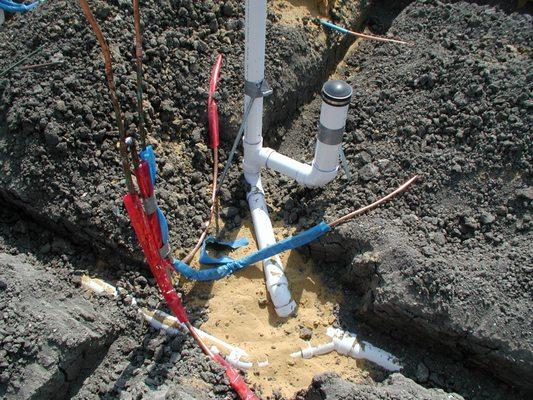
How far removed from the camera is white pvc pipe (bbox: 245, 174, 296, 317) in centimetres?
395

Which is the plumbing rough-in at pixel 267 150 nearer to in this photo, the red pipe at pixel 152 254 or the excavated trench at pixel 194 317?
the excavated trench at pixel 194 317

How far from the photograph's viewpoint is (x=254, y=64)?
3711 mm

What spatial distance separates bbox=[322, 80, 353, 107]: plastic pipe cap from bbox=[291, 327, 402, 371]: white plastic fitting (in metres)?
1.59

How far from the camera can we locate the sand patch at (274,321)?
3.74 meters

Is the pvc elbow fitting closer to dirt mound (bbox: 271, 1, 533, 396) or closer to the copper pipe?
dirt mound (bbox: 271, 1, 533, 396)

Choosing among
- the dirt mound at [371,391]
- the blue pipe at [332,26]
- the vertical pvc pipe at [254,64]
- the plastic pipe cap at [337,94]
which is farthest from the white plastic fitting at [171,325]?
the blue pipe at [332,26]

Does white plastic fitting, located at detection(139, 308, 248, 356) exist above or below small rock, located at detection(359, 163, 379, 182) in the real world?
below

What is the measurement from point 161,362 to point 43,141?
5.70 feet

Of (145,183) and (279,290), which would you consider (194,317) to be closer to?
(279,290)

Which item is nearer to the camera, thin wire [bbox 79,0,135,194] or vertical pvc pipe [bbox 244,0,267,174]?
thin wire [bbox 79,0,135,194]

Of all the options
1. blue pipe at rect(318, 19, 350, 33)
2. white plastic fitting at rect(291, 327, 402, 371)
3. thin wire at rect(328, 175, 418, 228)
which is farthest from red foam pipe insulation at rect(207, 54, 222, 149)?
white plastic fitting at rect(291, 327, 402, 371)

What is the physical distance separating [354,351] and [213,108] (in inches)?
83.7

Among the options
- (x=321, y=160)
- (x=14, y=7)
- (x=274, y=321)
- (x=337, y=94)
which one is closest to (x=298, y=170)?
(x=321, y=160)

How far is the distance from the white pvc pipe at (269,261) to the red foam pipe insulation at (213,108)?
0.40m
